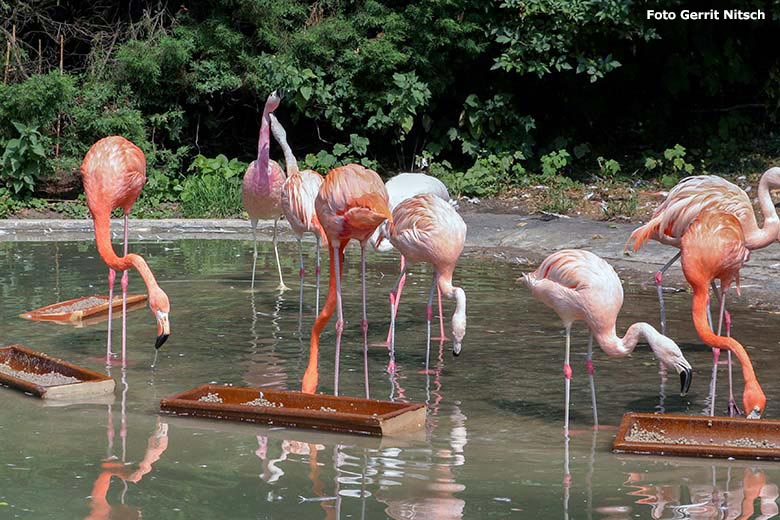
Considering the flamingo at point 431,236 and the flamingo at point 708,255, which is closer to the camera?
the flamingo at point 708,255

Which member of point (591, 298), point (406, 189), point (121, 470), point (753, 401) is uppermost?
point (406, 189)

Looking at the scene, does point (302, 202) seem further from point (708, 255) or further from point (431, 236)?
point (708, 255)

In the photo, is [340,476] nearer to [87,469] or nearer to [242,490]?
[242,490]

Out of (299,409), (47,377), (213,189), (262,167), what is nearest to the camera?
(299,409)

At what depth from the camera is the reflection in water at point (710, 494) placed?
138 inches

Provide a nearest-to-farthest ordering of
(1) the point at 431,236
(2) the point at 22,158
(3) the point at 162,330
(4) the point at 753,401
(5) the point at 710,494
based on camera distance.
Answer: (5) the point at 710,494 → (4) the point at 753,401 → (3) the point at 162,330 → (1) the point at 431,236 → (2) the point at 22,158

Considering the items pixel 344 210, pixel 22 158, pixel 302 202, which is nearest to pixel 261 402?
pixel 344 210

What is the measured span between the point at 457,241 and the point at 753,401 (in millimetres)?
1741

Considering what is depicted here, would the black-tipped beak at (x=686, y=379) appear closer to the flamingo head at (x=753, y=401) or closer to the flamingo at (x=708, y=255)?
the flamingo head at (x=753, y=401)

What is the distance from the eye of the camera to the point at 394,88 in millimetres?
12781

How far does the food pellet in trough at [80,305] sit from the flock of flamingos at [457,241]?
869 millimetres

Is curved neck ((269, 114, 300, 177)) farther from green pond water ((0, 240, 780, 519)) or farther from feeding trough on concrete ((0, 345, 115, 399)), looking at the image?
feeding trough on concrete ((0, 345, 115, 399))

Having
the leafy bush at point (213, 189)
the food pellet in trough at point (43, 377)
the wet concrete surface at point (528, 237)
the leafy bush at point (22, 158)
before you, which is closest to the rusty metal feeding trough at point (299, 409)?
the food pellet in trough at point (43, 377)

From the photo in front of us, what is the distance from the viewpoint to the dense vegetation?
1217 centimetres
